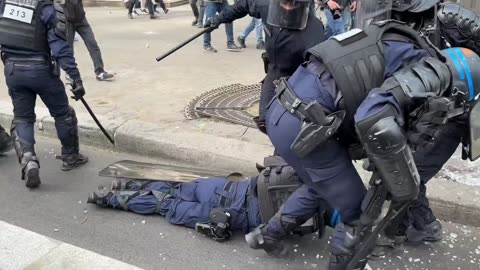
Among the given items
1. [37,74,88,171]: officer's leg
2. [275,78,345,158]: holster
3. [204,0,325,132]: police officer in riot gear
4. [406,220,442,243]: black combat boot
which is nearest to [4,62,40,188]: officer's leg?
[37,74,88,171]: officer's leg

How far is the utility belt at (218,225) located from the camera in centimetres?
282

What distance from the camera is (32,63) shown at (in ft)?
11.4

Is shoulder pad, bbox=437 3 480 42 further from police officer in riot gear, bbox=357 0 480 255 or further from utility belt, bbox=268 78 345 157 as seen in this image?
utility belt, bbox=268 78 345 157

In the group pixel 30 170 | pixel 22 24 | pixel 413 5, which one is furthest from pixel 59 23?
pixel 413 5

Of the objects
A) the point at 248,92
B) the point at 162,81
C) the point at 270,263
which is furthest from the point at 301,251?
the point at 162,81

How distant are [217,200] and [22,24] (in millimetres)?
1839

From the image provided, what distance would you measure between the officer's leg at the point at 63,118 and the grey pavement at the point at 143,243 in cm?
43

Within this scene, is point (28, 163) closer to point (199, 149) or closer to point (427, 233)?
point (199, 149)

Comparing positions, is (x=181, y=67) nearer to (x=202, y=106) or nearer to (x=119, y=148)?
(x=202, y=106)

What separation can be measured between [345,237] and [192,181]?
4.04ft

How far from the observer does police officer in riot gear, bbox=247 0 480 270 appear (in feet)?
6.03

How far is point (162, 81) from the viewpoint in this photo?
6.13 meters

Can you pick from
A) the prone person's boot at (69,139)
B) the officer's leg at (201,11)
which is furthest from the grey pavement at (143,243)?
the officer's leg at (201,11)

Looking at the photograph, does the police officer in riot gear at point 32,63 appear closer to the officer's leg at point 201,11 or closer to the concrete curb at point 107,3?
the officer's leg at point 201,11
